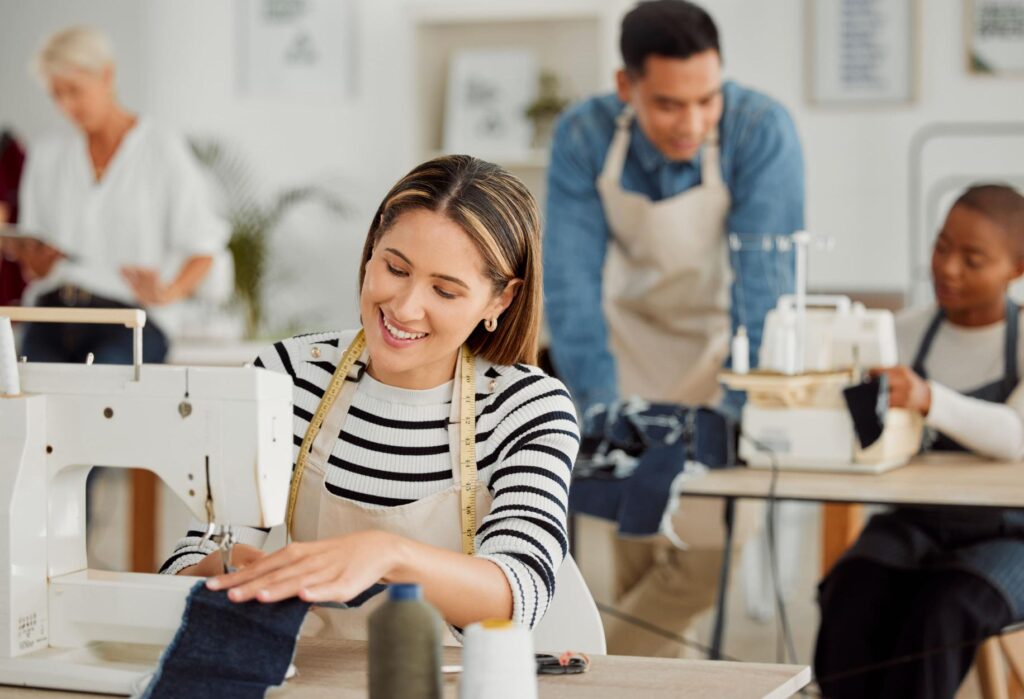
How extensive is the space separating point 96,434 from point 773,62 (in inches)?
177

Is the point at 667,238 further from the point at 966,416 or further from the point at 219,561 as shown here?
the point at 219,561

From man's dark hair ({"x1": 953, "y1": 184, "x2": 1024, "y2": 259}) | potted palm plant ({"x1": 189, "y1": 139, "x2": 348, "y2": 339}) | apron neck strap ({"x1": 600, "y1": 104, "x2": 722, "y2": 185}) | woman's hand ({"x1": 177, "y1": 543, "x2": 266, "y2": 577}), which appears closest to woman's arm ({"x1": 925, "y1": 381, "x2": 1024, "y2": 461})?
man's dark hair ({"x1": 953, "y1": 184, "x2": 1024, "y2": 259})

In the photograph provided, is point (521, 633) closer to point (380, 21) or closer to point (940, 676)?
point (940, 676)

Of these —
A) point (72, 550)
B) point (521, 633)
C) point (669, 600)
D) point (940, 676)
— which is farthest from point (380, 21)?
point (521, 633)

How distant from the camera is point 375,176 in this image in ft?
20.0

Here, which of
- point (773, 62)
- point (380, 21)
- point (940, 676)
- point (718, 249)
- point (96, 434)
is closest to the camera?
point (96, 434)

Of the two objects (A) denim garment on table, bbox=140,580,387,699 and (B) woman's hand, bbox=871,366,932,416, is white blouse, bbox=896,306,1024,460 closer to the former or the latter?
(B) woman's hand, bbox=871,366,932,416

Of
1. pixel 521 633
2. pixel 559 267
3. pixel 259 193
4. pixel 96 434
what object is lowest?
pixel 521 633

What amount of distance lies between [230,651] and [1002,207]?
195cm

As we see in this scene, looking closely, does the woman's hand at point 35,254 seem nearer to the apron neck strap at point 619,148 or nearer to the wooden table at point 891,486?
the apron neck strap at point 619,148

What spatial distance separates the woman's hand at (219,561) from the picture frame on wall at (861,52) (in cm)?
431

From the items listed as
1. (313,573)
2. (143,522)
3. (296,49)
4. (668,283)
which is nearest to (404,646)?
(313,573)

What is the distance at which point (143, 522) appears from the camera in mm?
4449

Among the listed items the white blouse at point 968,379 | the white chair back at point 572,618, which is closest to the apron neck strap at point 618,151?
the white blouse at point 968,379
